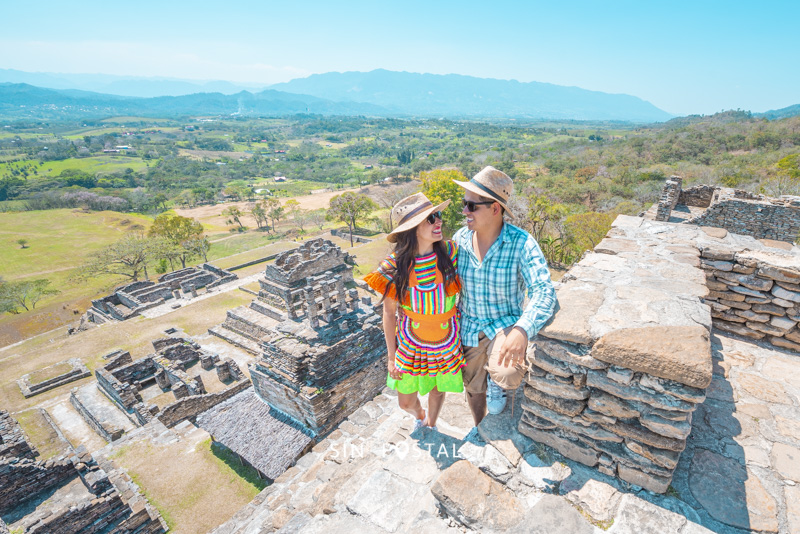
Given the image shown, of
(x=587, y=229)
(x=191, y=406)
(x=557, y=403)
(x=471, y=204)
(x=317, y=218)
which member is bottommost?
(x=317, y=218)

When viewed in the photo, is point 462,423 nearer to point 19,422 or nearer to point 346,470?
point 346,470

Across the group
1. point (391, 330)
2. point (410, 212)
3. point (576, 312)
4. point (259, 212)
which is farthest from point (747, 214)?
point (259, 212)

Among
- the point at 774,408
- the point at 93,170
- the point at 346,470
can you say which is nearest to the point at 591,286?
the point at 774,408

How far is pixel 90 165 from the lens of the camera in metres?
116

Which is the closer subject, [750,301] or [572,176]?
[750,301]

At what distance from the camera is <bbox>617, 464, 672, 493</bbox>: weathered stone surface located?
103 inches

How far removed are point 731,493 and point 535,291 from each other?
204 cm

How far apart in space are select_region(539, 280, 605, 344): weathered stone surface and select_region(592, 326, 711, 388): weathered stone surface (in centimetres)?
15

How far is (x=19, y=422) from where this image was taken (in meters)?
12.8

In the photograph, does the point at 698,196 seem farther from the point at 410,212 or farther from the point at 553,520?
the point at 553,520

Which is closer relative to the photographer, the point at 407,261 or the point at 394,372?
the point at 407,261

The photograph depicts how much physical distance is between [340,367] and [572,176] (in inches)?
2183

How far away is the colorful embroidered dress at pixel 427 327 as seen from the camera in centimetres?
339

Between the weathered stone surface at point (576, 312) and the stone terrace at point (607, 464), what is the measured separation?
0.02m
